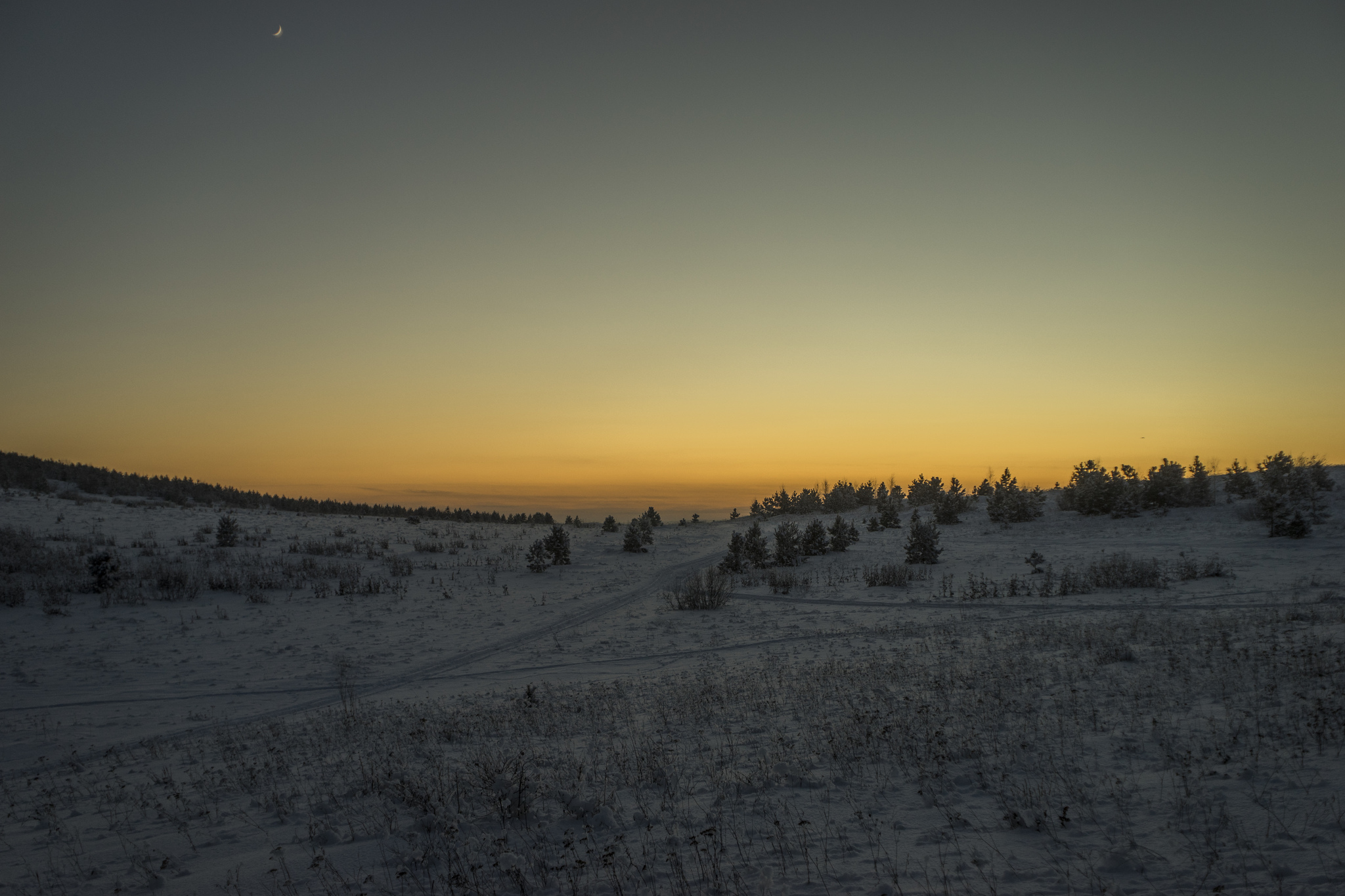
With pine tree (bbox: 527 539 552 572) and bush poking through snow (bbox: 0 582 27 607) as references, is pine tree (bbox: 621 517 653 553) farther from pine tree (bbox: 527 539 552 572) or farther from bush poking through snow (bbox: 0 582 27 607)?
bush poking through snow (bbox: 0 582 27 607)

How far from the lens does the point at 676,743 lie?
26.9 ft

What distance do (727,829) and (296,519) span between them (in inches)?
1668

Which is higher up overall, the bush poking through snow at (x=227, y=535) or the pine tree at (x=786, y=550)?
the bush poking through snow at (x=227, y=535)

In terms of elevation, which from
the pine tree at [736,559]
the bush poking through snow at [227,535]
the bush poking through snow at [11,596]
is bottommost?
the pine tree at [736,559]

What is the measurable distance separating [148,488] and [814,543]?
4892cm

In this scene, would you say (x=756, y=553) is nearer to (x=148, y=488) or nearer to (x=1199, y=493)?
(x=1199, y=493)

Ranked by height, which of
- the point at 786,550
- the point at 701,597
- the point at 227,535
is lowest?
the point at 701,597

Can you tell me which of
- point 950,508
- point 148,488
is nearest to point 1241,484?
point 950,508

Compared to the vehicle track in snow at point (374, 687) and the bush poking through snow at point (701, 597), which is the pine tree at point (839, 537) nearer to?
the bush poking through snow at point (701, 597)

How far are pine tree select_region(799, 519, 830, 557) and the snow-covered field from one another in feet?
45.4

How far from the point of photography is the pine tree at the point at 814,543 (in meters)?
34.6

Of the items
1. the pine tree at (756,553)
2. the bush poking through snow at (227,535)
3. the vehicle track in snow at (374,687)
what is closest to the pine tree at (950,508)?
the pine tree at (756,553)

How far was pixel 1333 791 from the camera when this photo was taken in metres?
4.88

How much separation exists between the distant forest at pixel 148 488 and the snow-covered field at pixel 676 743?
26525 mm
